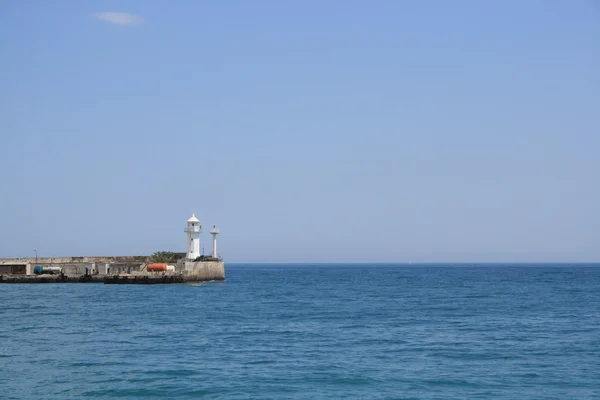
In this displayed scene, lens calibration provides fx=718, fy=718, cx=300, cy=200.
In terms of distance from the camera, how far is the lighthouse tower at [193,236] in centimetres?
8319

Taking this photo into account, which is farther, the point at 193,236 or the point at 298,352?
the point at 193,236

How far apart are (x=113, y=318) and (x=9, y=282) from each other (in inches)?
1917

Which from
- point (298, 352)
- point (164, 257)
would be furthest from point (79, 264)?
point (298, 352)

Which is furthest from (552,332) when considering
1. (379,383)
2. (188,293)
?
(188,293)

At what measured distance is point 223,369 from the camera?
26.7 m

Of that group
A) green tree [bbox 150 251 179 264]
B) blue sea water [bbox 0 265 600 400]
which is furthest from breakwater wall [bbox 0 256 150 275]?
blue sea water [bbox 0 265 600 400]

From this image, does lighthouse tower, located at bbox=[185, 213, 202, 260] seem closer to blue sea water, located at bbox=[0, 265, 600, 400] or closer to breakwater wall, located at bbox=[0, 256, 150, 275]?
breakwater wall, located at bbox=[0, 256, 150, 275]

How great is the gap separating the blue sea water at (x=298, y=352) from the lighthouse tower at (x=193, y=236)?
2927cm

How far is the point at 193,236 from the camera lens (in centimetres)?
8338

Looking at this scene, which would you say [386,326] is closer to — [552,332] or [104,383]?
[552,332]

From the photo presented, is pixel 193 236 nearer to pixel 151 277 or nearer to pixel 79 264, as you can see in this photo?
pixel 151 277

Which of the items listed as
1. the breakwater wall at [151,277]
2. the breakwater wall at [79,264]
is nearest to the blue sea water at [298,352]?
the breakwater wall at [151,277]

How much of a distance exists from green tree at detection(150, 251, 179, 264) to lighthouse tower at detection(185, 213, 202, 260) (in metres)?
6.67

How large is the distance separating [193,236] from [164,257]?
29.5 feet
